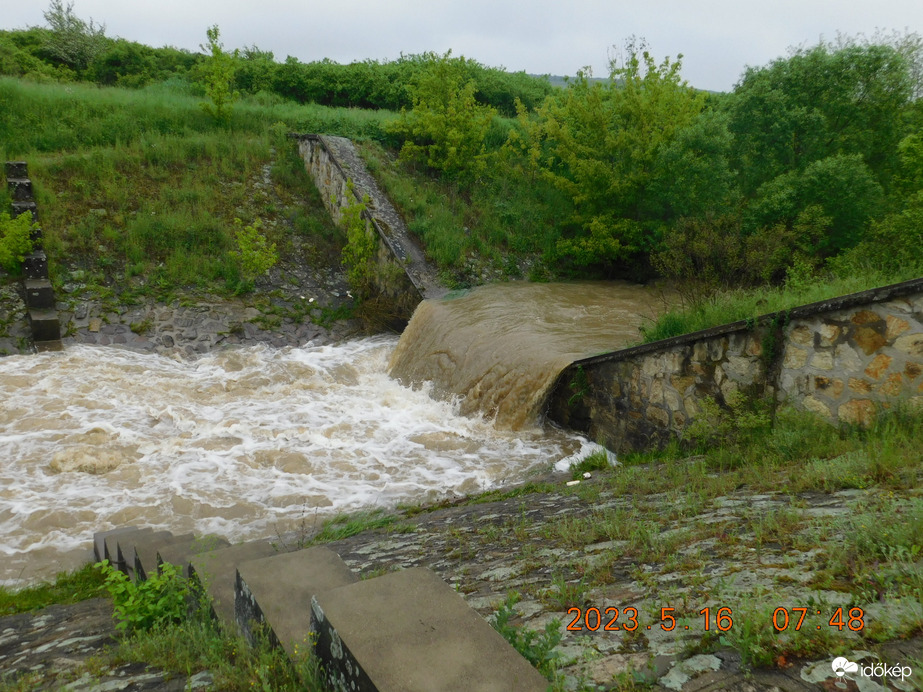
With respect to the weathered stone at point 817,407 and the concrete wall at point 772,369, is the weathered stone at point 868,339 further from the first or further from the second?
the weathered stone at point 817,407

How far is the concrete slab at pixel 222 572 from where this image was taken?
10.00 feet

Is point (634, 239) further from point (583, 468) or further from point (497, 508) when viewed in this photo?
point (497, 508)

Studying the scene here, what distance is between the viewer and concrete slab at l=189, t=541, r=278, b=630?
3047 millimetres

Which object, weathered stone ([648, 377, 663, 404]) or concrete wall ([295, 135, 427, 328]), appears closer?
weathered stone ([648, 377, 663, 404])

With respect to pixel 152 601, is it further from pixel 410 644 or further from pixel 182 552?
pixel 410 644

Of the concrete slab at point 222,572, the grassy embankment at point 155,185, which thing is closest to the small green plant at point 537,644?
the concrete slab at point 222,572

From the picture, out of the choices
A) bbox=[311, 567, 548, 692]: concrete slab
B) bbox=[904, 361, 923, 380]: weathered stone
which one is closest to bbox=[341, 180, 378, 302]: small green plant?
bbox=[904, 361, 923, 380]: weathered stone

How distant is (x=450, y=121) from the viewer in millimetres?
16406

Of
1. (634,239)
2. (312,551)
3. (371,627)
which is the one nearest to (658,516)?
(312,551)

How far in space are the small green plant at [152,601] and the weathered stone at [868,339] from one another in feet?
18.3

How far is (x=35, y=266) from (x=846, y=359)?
528 inches

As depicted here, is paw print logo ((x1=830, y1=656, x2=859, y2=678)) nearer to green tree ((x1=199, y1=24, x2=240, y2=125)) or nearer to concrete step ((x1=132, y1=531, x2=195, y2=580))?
concrete step ((x1=132, y1=531, x2=195, y2=580))

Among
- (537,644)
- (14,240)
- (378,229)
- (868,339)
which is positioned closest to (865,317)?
(868,339)

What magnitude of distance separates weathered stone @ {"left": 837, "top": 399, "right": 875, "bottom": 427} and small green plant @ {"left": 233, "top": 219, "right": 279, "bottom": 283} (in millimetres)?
11035
